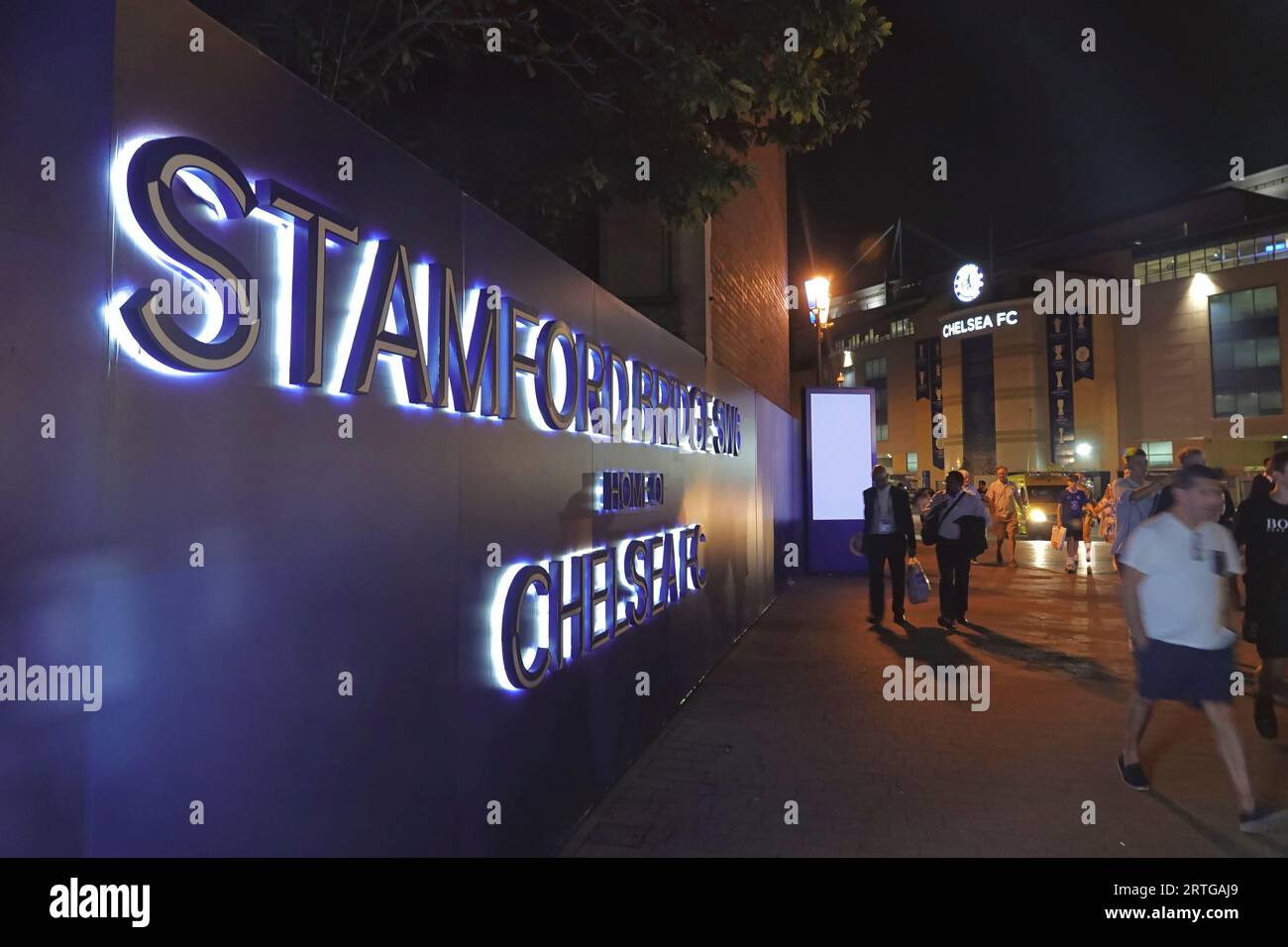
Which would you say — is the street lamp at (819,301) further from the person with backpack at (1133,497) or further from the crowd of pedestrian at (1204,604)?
the crowd of pedestrian at (1204,604)

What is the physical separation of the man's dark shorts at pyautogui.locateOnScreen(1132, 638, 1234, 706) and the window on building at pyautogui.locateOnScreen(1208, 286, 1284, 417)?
44183mm

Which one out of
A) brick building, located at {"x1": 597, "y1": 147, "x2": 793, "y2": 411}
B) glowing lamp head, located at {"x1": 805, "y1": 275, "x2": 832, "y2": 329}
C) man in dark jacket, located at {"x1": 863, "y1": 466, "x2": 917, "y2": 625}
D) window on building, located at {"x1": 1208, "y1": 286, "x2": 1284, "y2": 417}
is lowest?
man in dark jacket, located at {"x1": 863, "y1": 466, "x2": 917, "y2": 625}

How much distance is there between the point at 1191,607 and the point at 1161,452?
156 ft

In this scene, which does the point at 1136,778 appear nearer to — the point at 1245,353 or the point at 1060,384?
the point at 1245,353

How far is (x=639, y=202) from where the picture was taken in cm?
700

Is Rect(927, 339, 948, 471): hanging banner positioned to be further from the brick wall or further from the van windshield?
the brick wall

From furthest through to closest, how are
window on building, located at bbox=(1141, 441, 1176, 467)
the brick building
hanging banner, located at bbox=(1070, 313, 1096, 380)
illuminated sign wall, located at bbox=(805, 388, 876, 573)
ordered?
hanging banner, located at bbox=(1070, 313, 1096, 380), window on building, located at bbox=(1141, 441, 1176, 467), illuminated sign wall, located at bbox=(805, 388, 876, 573), the brick building

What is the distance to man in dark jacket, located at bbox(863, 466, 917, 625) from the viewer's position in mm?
9070

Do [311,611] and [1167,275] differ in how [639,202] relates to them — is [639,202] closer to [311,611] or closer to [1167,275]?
[311,611]

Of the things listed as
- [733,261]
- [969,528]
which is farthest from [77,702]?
[733,261]

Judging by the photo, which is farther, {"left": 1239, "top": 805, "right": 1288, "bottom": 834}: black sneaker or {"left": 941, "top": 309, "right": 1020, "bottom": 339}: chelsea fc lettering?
{"left": 941, "top": 309, "right": 1020, "bottom": 339}: chelsea fc lettering

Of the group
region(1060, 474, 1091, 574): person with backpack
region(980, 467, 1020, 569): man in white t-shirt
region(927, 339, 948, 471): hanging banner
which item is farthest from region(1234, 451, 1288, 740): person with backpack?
region(927, 339, 948, 471): hanging banner

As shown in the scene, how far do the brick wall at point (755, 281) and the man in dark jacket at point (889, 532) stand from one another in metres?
2.79

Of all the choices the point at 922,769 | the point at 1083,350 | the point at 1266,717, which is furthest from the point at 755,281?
the point at 1083,350
